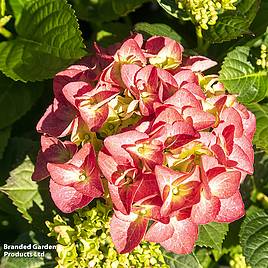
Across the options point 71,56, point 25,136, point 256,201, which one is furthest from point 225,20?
point 25,136

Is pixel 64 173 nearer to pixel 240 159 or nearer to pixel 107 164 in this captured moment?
pixel 107 164

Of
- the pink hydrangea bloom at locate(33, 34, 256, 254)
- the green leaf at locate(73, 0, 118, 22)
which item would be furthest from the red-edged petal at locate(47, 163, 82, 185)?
the green leaf at locate(73, 0, 118, 22)

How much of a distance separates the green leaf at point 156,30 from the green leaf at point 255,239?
1.63 feet

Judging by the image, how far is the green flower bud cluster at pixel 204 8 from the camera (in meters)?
1.61

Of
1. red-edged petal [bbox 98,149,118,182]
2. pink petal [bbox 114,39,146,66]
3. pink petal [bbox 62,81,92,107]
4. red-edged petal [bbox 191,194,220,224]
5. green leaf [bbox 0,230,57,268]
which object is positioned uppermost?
pink petal [bbox 114,39,146,66]

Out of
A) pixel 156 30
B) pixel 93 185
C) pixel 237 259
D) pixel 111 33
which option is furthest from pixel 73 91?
pixel 237 259

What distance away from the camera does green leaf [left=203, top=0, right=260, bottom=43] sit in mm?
1688

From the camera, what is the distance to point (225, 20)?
1.72 meters

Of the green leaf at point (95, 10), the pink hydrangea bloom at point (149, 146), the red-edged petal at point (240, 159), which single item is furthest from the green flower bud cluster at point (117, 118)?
the green leaf at point (95, 10)

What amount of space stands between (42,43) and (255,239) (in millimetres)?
709

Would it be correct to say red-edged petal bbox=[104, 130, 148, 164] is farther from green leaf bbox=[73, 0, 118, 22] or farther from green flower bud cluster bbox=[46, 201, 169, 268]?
green leaf bbox=[73, 0, 118, 22]

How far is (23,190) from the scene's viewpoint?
1.75 m

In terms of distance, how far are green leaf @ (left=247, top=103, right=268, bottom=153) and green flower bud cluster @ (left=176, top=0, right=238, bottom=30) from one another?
26 cm

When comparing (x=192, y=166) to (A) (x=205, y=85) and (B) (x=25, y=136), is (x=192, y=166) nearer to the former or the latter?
(A) (x=205, y=85)
